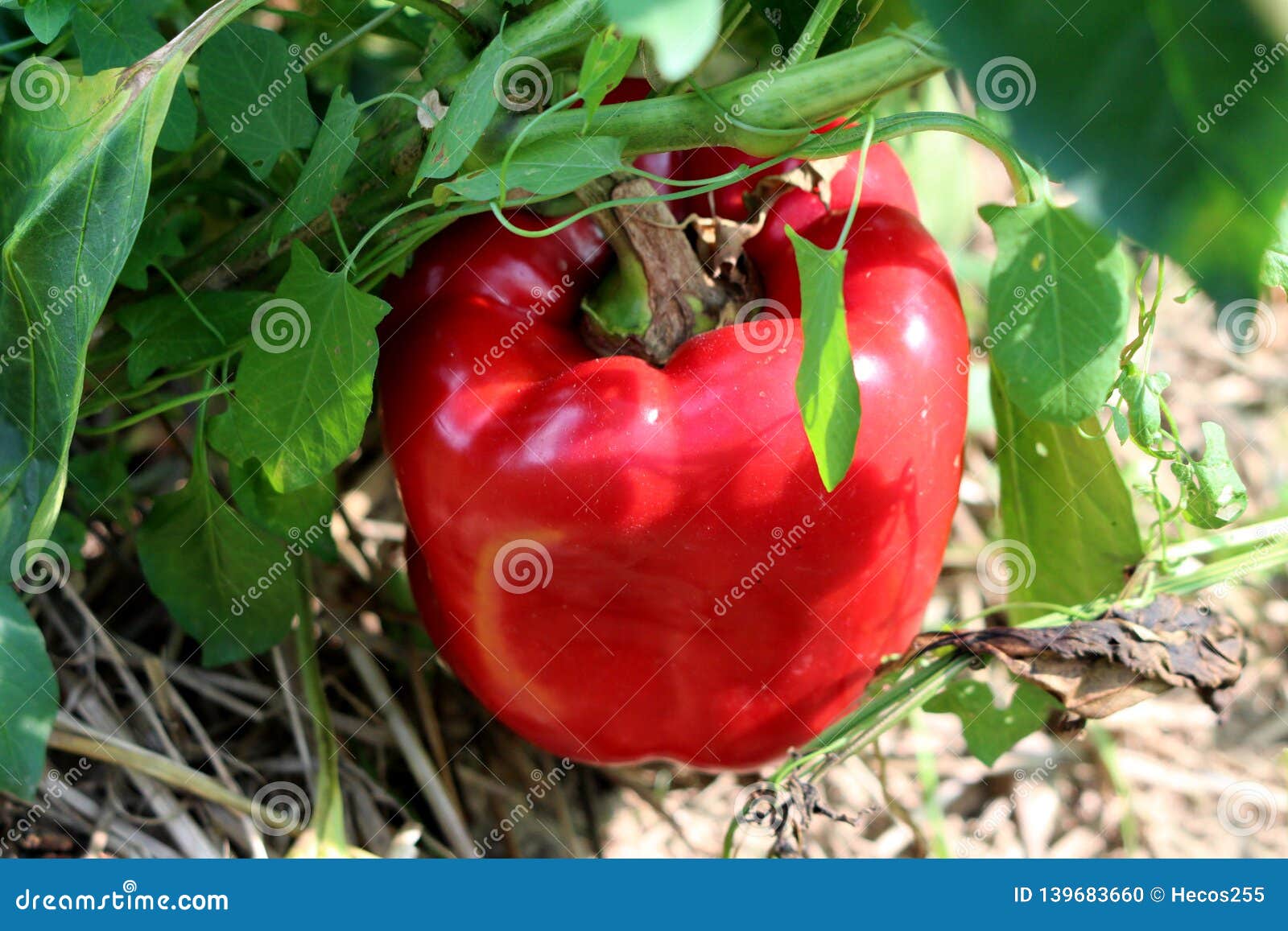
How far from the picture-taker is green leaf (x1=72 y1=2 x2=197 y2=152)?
25.4 inches

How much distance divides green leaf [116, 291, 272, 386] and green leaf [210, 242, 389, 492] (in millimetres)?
48

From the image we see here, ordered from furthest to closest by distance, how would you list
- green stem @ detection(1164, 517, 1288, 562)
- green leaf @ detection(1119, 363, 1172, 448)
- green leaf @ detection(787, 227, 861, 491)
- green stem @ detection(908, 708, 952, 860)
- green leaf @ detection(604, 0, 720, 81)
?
1. green stem @ detection(908, 708, 952, 860)
2. green stem @ detection(1164, 517, 1288, 562)
3. green leaf @ detection(1119, 363, 1172, 448)
4. green leaf @ detection(787, 227, 861, 491)
5. green leaf @ detection(604, 0, 720, 81)

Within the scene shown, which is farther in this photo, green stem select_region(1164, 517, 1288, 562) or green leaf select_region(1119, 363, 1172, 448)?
green stem select_region(1164, 517, 1288, 562)

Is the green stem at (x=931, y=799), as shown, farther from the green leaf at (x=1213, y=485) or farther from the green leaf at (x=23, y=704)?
the green leaf at (x=23, y=704)

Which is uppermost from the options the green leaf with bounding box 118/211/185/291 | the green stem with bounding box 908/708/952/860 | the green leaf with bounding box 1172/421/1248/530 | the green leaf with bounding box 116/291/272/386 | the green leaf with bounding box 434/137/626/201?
the green leaf with bounding box 434/137/626/201

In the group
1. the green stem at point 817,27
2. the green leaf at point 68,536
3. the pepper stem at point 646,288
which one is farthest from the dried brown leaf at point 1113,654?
the green leaf at point 68,536

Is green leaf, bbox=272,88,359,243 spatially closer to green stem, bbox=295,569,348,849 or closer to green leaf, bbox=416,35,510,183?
green leaf, bbox=416,35,510,183

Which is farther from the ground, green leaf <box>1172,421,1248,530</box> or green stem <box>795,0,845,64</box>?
green stem <box>795,0,845,64</box>

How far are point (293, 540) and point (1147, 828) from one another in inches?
29.1

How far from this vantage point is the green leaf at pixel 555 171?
21.5 inches

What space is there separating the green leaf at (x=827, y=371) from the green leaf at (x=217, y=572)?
412mm

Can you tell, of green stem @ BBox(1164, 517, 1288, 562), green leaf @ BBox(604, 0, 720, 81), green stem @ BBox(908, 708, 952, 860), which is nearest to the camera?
green leaf @ BBox(604, 0, 720, 81)

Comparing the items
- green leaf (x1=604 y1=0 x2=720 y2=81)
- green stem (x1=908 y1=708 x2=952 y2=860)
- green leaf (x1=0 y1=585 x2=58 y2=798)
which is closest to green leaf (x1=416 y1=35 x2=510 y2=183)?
green leaf (x1=604 y1=0 x2=720 y2=81)
